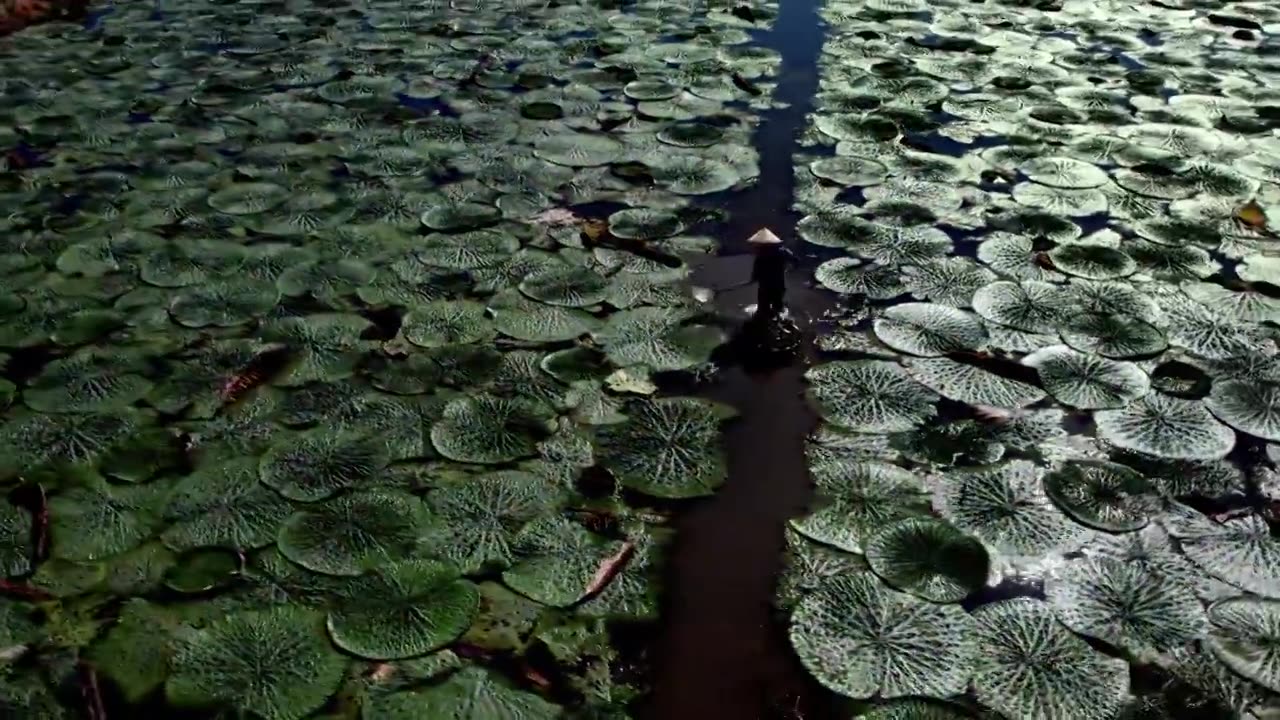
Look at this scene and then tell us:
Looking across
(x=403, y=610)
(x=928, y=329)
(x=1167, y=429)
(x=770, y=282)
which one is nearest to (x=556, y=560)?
(x=403, y=610)

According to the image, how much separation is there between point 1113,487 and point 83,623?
6.01 ft

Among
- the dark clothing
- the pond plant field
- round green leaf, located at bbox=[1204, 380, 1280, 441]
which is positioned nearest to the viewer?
the pond plant field

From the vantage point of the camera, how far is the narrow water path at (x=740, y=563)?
1519 mm

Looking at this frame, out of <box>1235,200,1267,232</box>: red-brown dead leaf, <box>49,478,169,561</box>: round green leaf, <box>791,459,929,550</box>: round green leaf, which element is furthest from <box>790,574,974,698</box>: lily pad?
<box>1235,200,1267,232</box>: red-brown dead leaf

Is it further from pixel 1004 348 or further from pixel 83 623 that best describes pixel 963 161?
pixel 83 623

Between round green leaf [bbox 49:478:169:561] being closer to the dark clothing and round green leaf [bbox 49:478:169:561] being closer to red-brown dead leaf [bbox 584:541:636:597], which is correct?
red-brown dead leaf [bbox 584:541:636:597]

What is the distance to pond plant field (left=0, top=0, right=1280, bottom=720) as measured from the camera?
1.55 m

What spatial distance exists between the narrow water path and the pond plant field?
0.6 inches

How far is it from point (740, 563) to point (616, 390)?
1.82 ft

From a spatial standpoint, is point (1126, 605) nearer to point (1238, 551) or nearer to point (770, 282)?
point (1238, 551)

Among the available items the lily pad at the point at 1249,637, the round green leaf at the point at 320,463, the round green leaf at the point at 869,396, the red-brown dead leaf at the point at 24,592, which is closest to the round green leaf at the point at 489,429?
the round green leaf at the point at 320,463

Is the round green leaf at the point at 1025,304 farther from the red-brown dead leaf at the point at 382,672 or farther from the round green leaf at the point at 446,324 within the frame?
the red-brown dead leaf at the point at 382,672

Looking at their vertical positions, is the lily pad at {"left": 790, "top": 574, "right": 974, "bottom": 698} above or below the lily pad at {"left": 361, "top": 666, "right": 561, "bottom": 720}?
above

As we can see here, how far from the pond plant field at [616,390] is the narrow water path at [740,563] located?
16 mm
